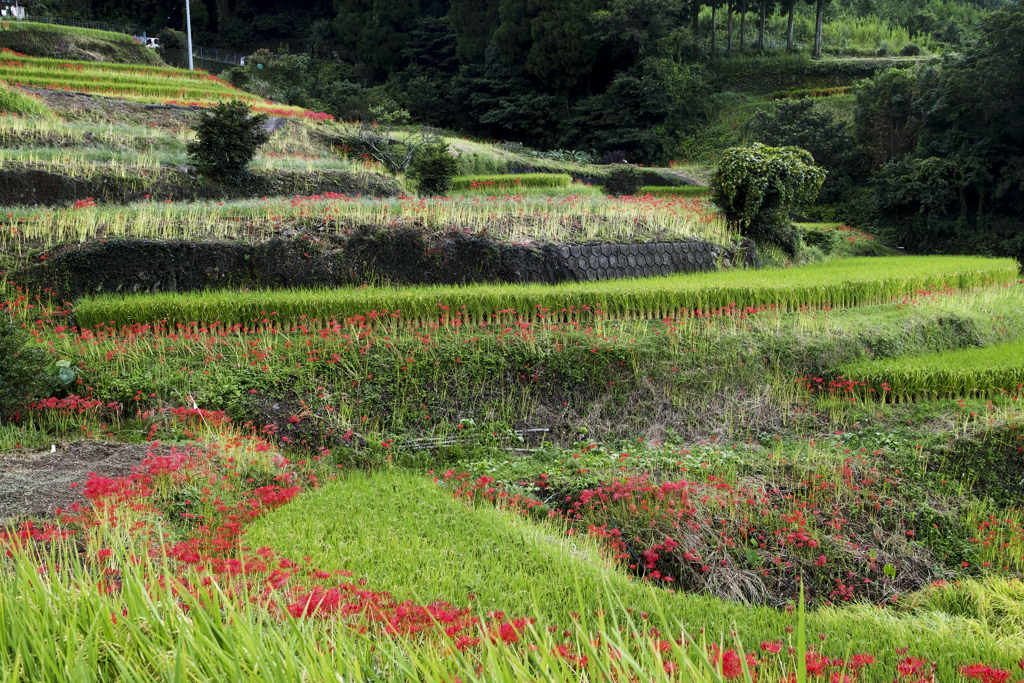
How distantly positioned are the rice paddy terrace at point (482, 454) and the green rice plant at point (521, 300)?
0.15 feet

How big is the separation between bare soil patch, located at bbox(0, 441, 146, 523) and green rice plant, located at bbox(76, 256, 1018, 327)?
2622mm

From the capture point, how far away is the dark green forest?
17375 millimetres

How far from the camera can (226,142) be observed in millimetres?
13359

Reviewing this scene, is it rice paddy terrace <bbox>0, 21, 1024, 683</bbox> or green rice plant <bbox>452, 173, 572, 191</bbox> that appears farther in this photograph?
green rice plant <bbox>452, 173, 572, 191</bbox>

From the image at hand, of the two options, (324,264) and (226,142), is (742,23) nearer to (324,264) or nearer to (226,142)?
(226,142)

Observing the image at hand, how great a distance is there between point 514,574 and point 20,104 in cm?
1828

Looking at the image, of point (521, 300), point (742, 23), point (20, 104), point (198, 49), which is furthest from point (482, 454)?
point (198, 49)

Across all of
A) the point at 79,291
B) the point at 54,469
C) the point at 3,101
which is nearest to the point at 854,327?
the point at 54,469

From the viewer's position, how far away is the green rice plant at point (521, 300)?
7.76m

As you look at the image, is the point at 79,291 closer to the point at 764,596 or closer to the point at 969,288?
the point at 764,596

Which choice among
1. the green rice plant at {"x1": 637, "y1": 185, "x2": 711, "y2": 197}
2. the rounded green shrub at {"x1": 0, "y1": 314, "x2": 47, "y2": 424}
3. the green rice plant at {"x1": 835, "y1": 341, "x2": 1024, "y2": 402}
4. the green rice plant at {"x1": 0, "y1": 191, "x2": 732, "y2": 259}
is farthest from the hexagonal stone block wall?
the green rice plant at {"x1": 637, "y1": 185, "x2": 711, "y2": 197}

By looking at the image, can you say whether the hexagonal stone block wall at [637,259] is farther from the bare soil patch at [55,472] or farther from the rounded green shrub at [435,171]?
the bare soil patch at [55,472]

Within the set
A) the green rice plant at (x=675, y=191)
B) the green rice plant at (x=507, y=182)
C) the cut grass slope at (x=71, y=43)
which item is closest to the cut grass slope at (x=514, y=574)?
the green rice plant at (x=507, y=182)

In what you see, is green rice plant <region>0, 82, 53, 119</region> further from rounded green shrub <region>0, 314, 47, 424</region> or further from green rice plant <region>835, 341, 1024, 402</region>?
green rice plant <region>835, 341, 1024, 402</region>
